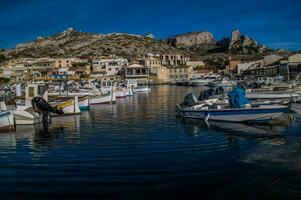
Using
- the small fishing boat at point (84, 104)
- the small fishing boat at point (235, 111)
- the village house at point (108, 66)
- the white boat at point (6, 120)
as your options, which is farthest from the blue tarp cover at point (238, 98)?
the village house at point (108, 66)

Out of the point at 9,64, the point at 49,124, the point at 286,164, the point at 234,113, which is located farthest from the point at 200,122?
the point at 9,64

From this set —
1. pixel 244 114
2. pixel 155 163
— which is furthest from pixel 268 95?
pixel 155 163

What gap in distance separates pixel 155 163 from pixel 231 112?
12655mm

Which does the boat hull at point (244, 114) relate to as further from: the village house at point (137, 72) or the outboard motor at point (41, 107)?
the village house at point (137, 72)

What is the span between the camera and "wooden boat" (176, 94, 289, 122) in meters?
25.8

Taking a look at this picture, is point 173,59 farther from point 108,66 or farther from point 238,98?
point 238,98

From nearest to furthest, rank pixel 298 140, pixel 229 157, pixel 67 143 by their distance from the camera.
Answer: pixel 229 157
pixel 298 140
pixel 67 143

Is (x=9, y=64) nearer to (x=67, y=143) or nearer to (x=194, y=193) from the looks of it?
(x=67, y=143)

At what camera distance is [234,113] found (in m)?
27.1

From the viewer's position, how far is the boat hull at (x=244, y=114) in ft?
84.3

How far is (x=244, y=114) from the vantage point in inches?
1050

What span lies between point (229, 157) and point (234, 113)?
35.7 feet

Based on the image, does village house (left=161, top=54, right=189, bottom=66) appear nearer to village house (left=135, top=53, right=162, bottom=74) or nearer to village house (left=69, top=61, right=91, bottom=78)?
village house (left=135, top=53, right=162, bottom=74)

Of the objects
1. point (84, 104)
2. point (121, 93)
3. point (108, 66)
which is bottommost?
point (84, 104)
